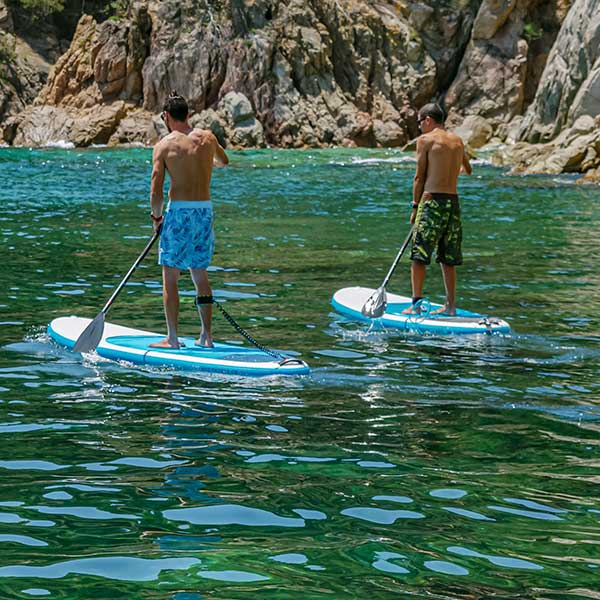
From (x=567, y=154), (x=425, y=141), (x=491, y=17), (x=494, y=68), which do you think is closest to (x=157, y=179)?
(x=425, y=141)

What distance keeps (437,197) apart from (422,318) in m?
1.30

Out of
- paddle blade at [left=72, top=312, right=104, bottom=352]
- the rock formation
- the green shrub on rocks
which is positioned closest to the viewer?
paddle blade at [left=72, top=312, right=104, bottom=352]

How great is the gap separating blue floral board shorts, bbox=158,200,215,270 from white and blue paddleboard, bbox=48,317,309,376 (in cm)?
78

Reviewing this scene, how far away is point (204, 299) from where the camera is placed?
9680mm

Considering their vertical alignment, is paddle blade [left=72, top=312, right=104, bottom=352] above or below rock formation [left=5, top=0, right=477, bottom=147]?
below

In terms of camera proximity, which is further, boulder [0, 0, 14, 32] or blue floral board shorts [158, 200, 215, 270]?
boulder [0, 0, 14, 32]

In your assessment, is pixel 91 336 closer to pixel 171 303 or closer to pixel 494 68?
pixel 171 303

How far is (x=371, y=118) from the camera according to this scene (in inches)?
2699

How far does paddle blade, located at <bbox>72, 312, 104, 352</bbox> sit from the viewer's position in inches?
376

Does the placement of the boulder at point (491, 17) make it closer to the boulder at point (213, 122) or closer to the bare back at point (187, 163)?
the boulder at point (213, 122)

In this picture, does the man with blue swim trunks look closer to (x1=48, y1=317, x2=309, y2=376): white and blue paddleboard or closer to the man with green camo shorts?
(x1=48, y1=317, x2=309, y2=376): white and blue paddleboard

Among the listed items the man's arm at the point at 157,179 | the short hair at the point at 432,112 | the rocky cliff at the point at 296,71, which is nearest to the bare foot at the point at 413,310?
the short hair at the point at 432,112

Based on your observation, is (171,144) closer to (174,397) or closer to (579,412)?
(174,397)

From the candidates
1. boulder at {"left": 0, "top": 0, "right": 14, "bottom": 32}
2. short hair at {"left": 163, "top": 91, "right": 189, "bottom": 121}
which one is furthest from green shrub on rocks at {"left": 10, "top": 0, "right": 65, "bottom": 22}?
short hair at {"left": 163, "top": 91, "right": 189, "bottom": 121}
